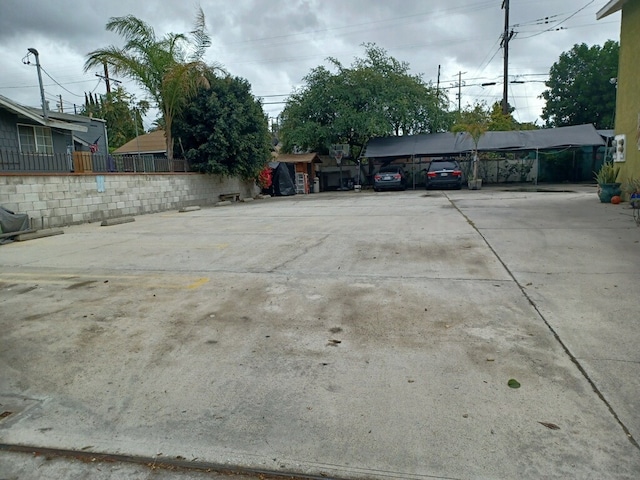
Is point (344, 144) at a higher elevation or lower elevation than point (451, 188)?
higher

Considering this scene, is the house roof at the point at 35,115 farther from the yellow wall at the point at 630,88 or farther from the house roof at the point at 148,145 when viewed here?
the yellow wall at the point at 630,88

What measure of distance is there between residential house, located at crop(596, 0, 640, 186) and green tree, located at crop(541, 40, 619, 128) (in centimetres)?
2492

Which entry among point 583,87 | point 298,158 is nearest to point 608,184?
point 298,158

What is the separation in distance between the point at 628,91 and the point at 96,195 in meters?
16.1

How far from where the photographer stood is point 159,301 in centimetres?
474

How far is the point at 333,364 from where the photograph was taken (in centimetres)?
320

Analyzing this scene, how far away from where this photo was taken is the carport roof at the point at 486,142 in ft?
72.6

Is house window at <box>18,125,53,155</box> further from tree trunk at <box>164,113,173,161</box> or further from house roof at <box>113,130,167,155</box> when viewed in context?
house roof at <box>113,130,167,155</box>

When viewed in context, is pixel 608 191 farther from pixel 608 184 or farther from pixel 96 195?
pixel 96 195

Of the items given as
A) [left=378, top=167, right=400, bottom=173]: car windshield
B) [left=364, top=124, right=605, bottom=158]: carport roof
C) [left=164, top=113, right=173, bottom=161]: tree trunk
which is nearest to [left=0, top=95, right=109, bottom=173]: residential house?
[left=164, top=113, right=173, bottom=161]: tree trunk

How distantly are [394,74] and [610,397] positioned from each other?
24832 mm

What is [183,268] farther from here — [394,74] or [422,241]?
[394,74]

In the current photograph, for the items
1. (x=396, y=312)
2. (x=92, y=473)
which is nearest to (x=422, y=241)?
(x=396, y=312)

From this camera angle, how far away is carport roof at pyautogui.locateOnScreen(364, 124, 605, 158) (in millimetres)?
22125
